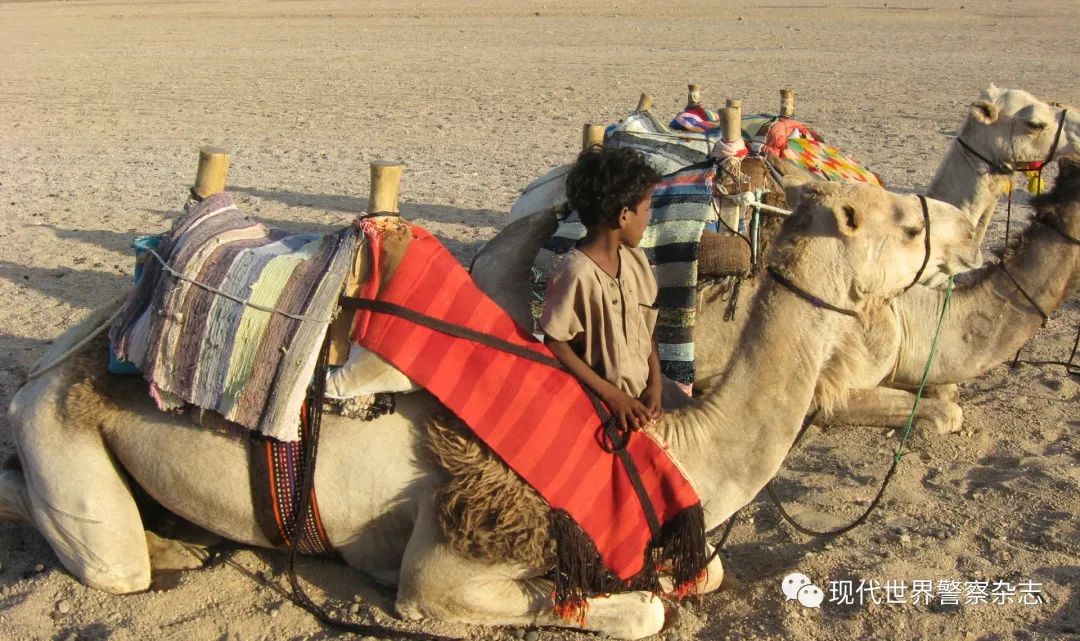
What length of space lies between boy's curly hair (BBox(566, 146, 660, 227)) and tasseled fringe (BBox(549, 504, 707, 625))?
97 cm

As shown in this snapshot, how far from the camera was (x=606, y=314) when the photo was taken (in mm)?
3564

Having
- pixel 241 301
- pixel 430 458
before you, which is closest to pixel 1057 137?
pixel 430 458

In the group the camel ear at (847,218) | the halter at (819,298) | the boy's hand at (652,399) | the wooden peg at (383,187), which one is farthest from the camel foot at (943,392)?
the wooden peg at (383,187)

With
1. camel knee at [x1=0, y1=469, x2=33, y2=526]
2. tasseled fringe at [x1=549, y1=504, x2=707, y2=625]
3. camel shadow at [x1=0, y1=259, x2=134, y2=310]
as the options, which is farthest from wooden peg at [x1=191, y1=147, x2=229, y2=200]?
camel shadow at [x1=0, y1=259, x2=134, y2=310]

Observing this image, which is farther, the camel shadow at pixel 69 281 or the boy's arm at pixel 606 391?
the camel shadow at pixel 69 281

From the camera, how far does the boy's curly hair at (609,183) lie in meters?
3.45

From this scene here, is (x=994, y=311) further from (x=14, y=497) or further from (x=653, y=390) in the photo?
(x=14, y=497)

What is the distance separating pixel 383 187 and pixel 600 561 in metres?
1.51

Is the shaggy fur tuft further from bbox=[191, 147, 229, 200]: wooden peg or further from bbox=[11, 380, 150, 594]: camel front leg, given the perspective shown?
bbox=[191, 147, 229, 200]: wooden peg

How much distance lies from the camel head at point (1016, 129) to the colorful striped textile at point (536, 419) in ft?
13.5

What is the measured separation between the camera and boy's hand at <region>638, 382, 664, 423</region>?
3656mm

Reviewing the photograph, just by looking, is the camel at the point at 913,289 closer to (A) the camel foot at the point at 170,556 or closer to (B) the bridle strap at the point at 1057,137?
(B) the bridle strap at the point at 1057,137

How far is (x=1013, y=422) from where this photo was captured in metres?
5.85

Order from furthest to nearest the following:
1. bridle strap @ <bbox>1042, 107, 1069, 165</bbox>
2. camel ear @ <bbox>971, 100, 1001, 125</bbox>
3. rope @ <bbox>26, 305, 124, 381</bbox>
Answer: camel ear @ <bbox>971, 100, 1001, 125</bbox> < bridle strap @ <bbox>1042, 107, 1069, 165</bbox> < rope @ <bbox>26, 305, 124, 381</bbox>
